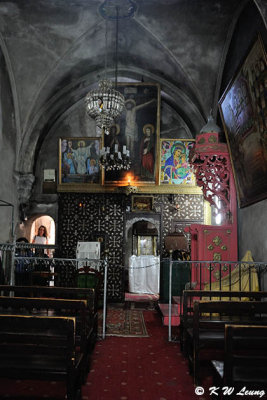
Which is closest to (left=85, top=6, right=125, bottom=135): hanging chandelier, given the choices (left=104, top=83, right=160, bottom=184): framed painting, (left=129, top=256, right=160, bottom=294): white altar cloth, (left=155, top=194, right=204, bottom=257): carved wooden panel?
(left=104, top=83, right=160, bottom=184): framed painting

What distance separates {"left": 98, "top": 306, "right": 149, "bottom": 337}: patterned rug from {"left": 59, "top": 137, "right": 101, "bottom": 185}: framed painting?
16.1ft

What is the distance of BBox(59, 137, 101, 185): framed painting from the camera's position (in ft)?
41.6

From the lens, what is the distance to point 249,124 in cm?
636

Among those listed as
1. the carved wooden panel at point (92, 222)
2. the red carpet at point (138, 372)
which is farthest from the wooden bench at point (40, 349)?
the carved wooden panel at point (92, 222)

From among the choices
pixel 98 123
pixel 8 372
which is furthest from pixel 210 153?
pixel 8 372

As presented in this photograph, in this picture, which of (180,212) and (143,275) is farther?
(143,275)

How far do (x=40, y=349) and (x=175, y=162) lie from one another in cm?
1011

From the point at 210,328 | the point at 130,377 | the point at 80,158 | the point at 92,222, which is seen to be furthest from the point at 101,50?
the point at 130,377

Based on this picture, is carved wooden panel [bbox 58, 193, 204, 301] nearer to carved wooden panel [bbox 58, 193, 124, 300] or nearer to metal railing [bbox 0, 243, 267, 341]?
carved wooden panel [bbox 58, 193, 124, 300]

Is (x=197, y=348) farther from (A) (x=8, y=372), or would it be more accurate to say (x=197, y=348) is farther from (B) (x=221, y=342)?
(A) (x=8, y=372)

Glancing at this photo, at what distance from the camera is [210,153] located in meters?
7.87

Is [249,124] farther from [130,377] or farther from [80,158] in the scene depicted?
[80,158]

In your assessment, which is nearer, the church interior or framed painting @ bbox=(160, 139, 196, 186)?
the church interior

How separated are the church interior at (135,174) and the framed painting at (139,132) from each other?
37 millimetres
